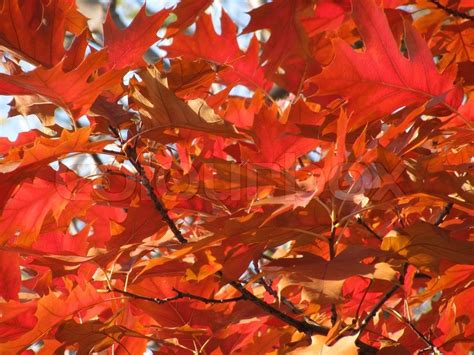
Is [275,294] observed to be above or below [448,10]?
below

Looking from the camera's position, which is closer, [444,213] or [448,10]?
[444,213]

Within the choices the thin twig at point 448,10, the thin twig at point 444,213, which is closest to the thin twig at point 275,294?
the thin twig at point 444,213

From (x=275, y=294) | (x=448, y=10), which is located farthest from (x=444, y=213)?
(x=448, y=10)

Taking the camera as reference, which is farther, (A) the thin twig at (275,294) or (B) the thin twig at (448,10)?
(B) the thin twig at (448,10)

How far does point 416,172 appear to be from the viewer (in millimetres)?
785

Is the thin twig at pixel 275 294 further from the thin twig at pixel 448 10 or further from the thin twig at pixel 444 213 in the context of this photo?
the thin twig at pixel 448 10

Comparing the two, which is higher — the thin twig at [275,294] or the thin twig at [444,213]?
the thin twig at [444,213]

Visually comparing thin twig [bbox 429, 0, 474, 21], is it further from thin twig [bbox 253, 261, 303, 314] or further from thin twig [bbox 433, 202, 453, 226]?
thin twig [bbox 253, 261, 303, 314]

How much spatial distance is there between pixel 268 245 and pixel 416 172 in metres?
0.19

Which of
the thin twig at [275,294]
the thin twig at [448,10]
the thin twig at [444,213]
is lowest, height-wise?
the thin twig at [275,294]

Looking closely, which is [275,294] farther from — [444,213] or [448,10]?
[448,10]

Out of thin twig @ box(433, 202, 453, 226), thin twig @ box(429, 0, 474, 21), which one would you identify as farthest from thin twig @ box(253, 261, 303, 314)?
thin twig @ box(429, 0, 474, 21)

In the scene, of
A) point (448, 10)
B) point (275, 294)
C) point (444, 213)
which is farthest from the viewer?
point (448, 10)

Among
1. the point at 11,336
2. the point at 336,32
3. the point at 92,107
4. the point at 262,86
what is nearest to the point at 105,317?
the point at 11,336
